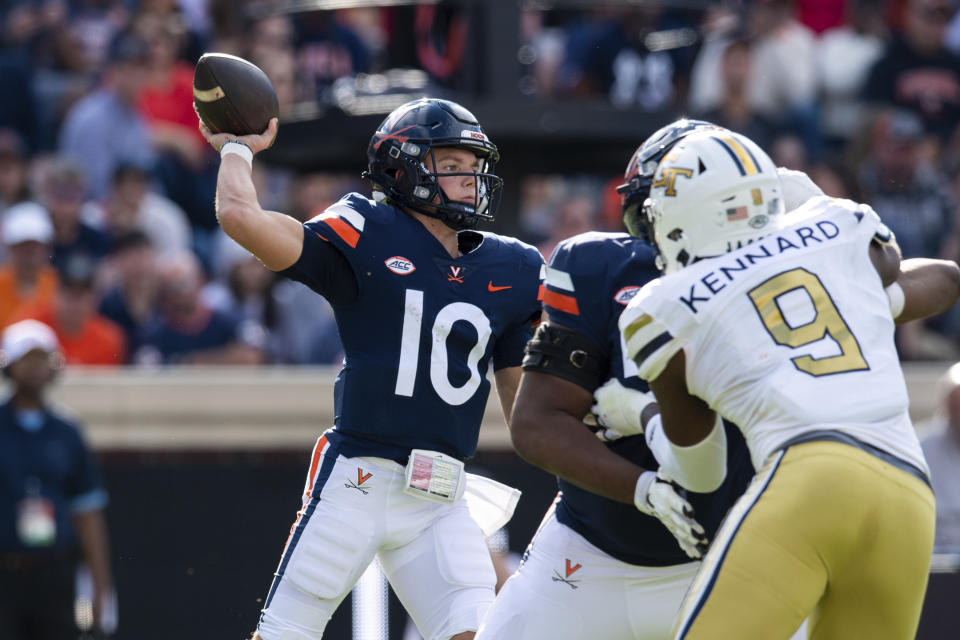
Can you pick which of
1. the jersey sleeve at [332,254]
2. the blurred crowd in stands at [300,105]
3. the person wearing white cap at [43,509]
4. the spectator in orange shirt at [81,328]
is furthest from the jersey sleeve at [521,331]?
the spectator in orange shirt at [81,328]

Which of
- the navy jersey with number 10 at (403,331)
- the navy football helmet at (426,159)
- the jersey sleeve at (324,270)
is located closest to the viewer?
the jersey sleeve at (324,270)

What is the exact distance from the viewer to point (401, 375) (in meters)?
4.06

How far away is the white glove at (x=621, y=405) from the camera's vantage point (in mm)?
3590

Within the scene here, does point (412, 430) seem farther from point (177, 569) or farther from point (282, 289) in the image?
point (282, 289)

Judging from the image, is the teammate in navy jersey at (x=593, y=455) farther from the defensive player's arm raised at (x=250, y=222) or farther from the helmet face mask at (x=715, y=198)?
the defensive player's arm raised at (x=250, y=222)

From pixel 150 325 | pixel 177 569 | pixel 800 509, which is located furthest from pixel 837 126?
pixel 800 509

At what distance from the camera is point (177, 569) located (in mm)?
6844

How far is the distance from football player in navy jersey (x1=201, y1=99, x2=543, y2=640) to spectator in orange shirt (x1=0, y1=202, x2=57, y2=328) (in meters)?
4.46

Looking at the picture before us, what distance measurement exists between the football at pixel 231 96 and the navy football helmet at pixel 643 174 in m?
1.07

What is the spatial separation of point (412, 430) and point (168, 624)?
10.5ft

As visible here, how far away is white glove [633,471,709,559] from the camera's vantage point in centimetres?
329

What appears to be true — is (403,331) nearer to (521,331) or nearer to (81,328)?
(521,331)

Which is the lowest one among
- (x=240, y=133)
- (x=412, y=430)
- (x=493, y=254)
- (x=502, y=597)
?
(x=502, y=597)

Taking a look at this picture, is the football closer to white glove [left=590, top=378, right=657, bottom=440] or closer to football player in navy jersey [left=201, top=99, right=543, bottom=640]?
football player in navy jersey [left=201, top=99, right=543, bottom=640]
